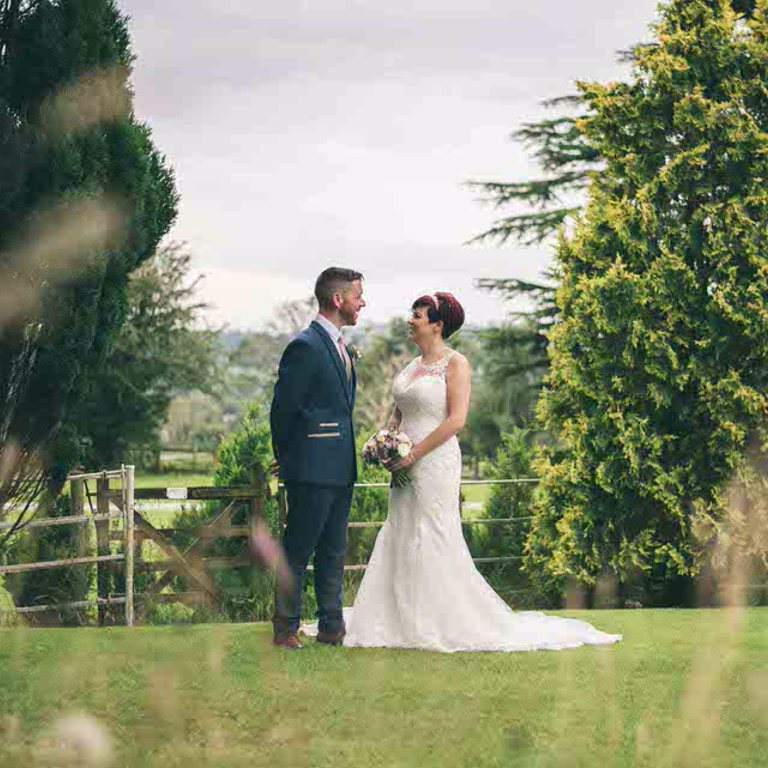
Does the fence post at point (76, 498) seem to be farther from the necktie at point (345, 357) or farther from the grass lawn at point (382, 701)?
the necktie at point (345, 357)

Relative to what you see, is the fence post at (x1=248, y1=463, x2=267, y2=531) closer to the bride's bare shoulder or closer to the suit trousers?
the suit trousers

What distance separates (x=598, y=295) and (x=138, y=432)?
27.6m

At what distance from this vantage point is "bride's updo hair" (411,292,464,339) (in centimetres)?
749

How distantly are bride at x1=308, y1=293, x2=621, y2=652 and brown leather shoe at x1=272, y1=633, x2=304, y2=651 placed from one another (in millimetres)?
342

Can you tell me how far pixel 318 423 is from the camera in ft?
22.3

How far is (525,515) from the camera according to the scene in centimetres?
1427

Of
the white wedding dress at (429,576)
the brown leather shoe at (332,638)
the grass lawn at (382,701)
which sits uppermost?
the white wedding dress at (429,576)

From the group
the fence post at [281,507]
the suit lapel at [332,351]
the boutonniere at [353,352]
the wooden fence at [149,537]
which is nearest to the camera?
the suit lapel at [332,351]

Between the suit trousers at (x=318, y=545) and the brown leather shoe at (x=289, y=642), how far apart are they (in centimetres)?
3

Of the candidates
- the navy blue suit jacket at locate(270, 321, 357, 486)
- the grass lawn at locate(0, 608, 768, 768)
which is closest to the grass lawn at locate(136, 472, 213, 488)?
the grass lawn at locate(0, 608, 768, 768)

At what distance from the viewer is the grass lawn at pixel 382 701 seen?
16.8ft

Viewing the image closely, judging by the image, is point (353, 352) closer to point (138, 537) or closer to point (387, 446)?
point (387, 446)

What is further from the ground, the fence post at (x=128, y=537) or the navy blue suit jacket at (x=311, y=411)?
the navy blue suit jacket at (x=311, y=411)

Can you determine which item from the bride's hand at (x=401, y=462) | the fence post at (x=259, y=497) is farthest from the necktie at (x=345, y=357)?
the fence post at (x=259, y=497)
